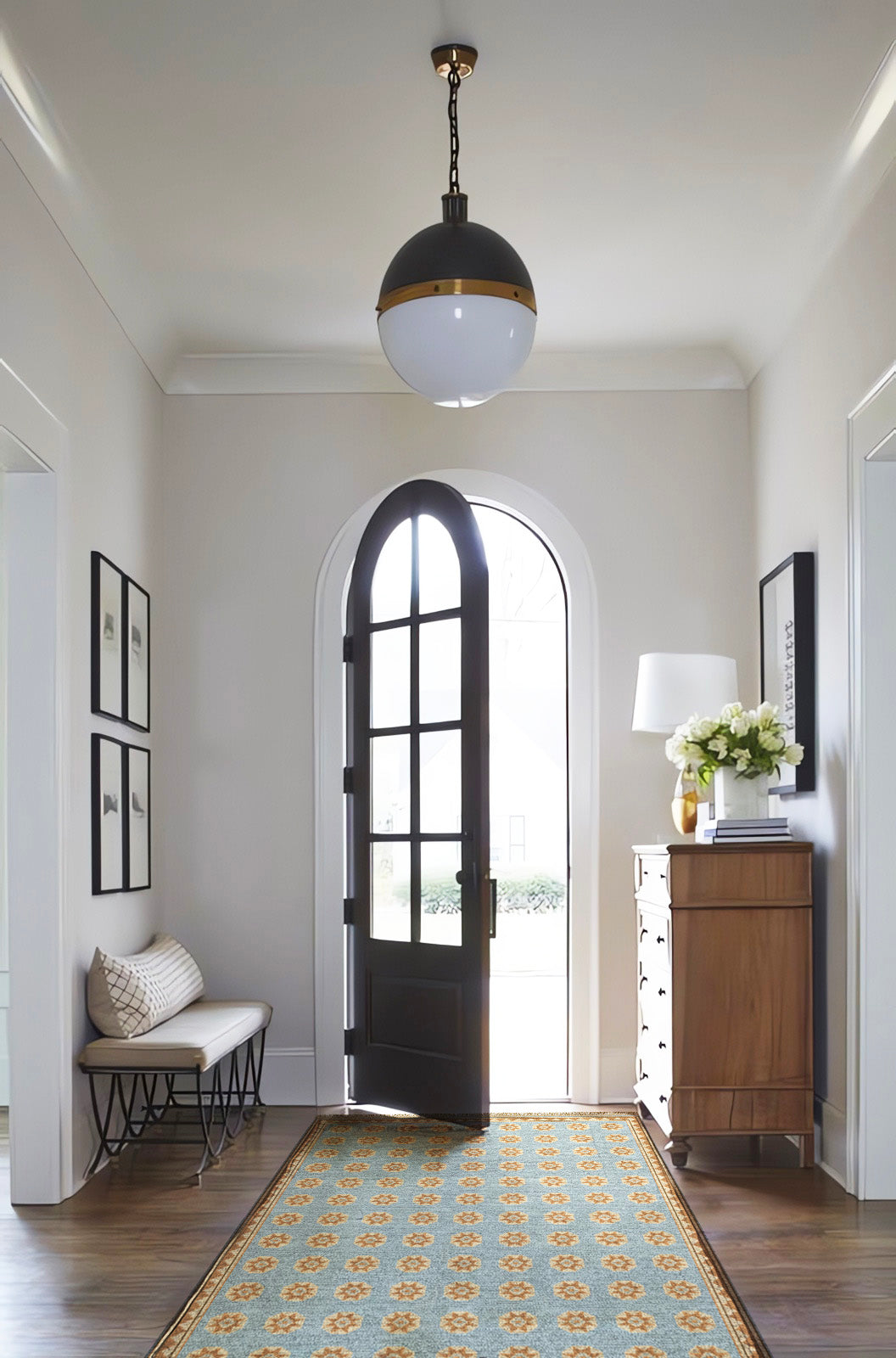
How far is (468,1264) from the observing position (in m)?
3.51

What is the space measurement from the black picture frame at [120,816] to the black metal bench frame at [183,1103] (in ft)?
2.22

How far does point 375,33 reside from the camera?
11.0ft

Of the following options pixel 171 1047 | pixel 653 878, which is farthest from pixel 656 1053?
pixel 171 1047

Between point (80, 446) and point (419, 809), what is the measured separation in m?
1.97

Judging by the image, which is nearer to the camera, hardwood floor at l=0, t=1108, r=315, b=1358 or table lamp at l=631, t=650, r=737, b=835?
hardwood floor at l=0, t=1108, r=315, b=1358

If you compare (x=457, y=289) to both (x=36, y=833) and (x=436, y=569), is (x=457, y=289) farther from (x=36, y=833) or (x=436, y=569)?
(x=436, y=569)

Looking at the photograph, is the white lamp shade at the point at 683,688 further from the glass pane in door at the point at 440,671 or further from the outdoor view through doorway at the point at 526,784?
the outdoor view through doorway at the point at 526,784

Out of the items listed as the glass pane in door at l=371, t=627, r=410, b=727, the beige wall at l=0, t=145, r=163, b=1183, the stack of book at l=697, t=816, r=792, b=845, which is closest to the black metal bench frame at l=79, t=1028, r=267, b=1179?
the beige wall at l=0, t=145, r=163, b=1183

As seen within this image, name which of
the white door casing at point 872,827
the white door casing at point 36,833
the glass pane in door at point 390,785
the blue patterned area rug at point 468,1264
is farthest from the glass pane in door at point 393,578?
the blue patterned area rug at point 468,1264

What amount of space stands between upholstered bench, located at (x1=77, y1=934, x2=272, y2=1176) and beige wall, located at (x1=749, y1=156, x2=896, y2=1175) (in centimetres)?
209

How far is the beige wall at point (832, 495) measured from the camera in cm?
403

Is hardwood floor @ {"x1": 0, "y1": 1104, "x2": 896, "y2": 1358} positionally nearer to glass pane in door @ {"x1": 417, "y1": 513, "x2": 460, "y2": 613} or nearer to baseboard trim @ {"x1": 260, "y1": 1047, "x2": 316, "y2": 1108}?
baseboard trim @ {"x1": 260, "y1": 1047, "x2": 316, "y2": 1108}

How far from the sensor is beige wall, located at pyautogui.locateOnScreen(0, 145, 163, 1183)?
386 centimetres

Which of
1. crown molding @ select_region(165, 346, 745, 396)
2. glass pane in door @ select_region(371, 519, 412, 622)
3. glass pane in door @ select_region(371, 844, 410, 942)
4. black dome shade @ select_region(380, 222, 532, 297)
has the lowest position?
glass pane in door @ select_region(371, 844, 410, 942)
